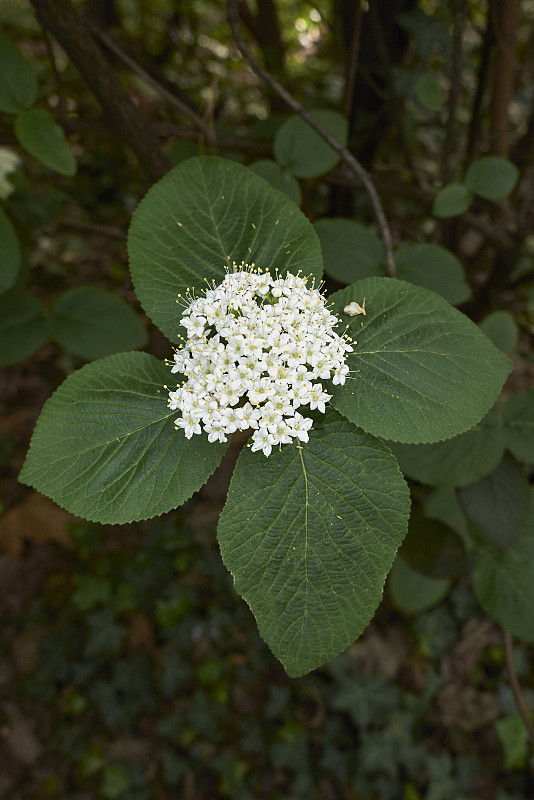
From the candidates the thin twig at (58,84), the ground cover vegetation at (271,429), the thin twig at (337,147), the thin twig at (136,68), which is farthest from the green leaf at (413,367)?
the thin twig at (58,84)

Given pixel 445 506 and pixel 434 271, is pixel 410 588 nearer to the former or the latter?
pixel 445 506

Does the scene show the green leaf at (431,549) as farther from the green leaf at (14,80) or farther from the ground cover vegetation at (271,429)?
the green leaf at (14,80)

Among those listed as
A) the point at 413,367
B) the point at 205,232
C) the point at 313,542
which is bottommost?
the point at 313,542

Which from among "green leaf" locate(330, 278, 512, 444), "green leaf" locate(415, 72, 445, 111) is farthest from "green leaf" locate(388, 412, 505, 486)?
"green leaf" locate(415, 72, 445, 111)

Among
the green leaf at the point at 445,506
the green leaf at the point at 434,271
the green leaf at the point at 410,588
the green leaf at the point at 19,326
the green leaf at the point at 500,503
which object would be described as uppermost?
the green leaf at the point at 434,271

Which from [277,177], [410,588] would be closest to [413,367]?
[277,177]

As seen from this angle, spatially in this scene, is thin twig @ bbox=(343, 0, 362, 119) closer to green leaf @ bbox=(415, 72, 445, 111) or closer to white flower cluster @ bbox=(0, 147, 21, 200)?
green leaf @ bbox=(415, 72, 445, 111)

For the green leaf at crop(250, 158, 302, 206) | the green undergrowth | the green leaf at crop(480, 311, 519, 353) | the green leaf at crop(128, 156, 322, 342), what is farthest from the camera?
the green undergrowth
